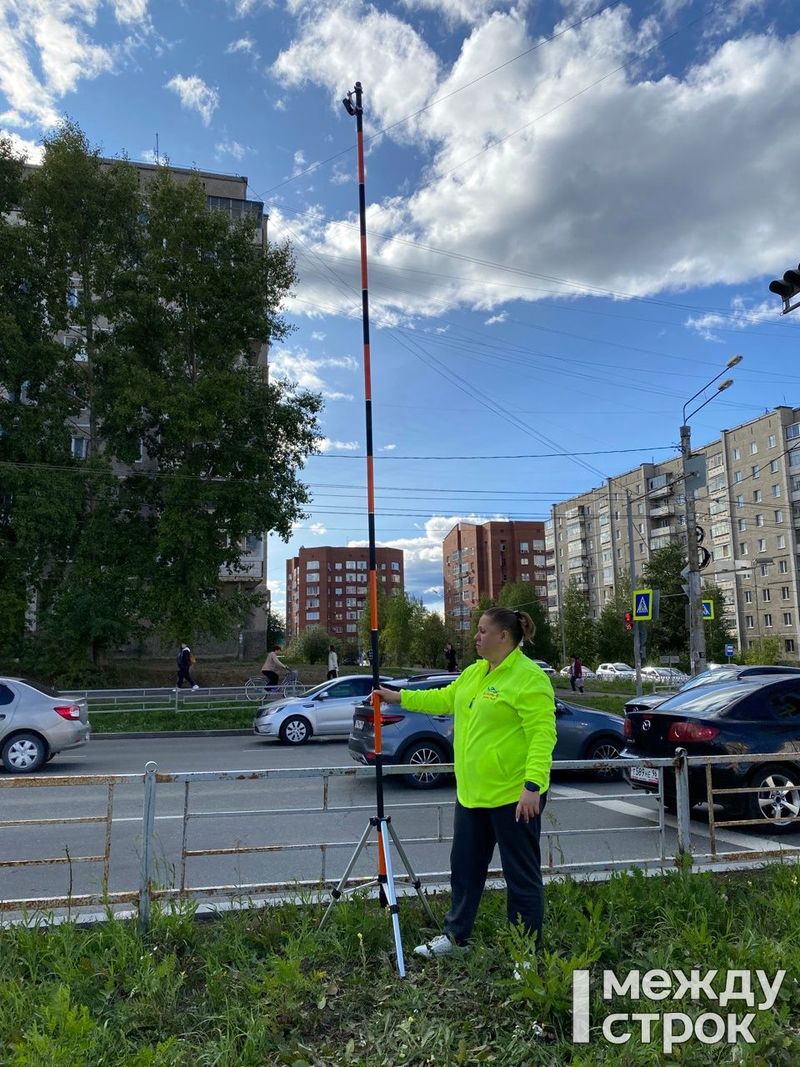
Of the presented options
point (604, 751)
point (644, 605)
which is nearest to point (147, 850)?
point (604, 751)

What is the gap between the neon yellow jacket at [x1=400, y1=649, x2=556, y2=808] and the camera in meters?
3.99

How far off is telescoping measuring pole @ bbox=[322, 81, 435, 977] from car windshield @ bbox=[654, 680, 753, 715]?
14.8 feet

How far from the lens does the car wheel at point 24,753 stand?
41.3 ft

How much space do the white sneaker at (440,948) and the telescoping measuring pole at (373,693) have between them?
4.6 inches

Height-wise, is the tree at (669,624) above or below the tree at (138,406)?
below

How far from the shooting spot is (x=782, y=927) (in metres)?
4.40

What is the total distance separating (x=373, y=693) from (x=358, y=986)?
1510 millimetres

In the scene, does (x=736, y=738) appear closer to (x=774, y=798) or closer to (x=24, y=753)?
(x=774, y=798)

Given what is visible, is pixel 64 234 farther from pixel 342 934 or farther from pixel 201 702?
pixel 342 934

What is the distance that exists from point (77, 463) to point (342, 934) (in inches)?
1066

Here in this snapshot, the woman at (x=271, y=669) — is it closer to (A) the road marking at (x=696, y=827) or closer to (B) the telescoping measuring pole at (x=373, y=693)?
(A) the road marking at (x=696, y=827)

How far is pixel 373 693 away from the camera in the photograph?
477 centimetres

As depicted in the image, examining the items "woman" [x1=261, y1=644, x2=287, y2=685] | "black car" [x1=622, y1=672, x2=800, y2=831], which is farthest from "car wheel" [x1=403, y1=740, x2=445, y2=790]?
"woman" [x1=261, y1=644, x2=287, y2=685]

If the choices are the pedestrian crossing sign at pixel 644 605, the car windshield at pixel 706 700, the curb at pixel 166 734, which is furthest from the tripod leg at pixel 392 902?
the pedestrian crossing sign at pixel 644 605
